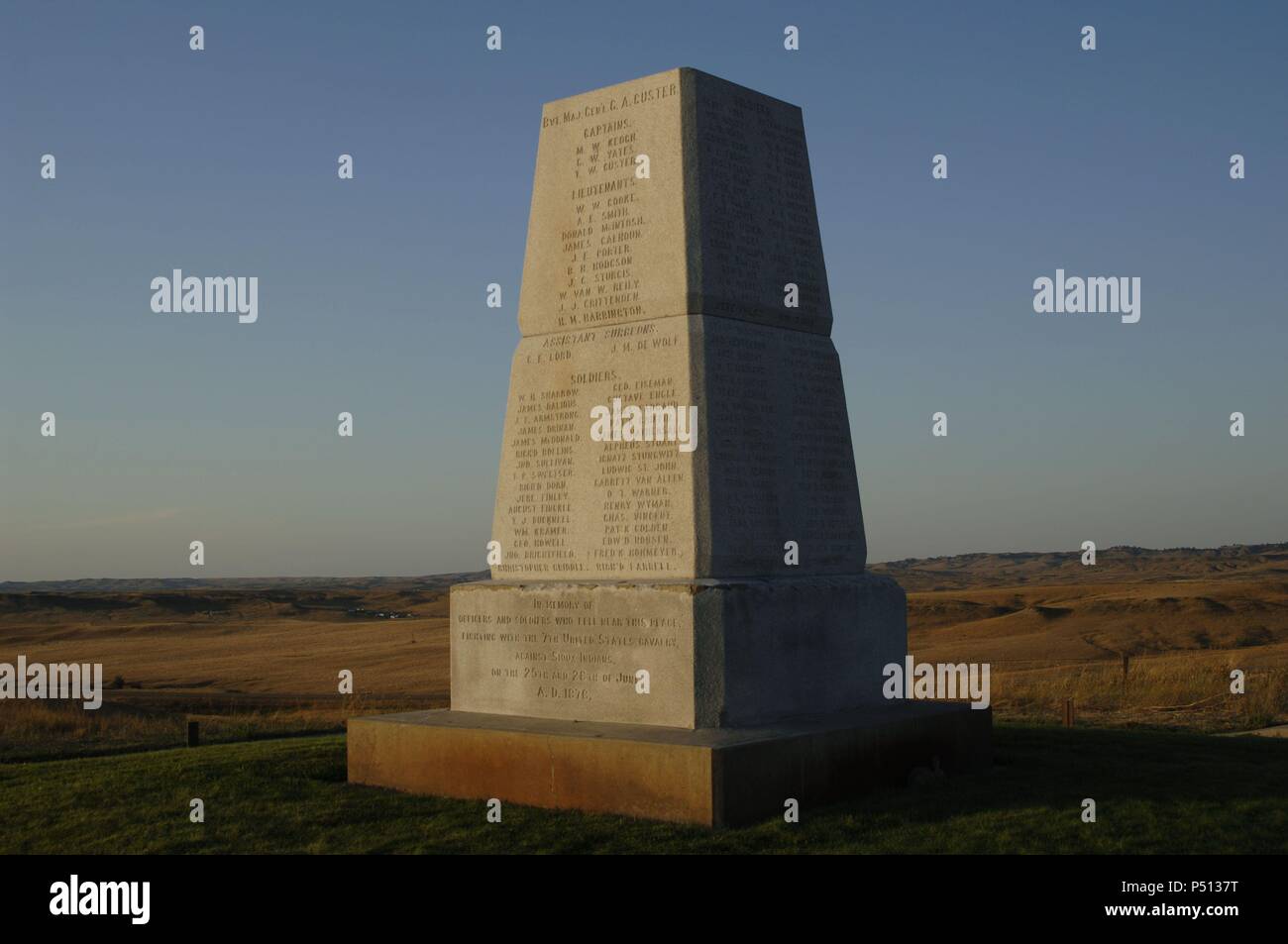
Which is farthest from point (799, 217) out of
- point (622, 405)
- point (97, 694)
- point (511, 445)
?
point (97, 694)

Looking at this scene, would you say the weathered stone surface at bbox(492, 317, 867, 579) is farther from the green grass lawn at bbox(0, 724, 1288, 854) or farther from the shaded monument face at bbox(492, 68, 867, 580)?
the green grass lawn at bbox(0, 724, 1288, 854)

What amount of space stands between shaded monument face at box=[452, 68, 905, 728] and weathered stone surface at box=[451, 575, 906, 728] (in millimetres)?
19

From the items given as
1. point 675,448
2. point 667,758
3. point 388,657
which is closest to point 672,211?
point 675,448

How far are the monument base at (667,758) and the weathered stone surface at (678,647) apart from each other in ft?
0.63

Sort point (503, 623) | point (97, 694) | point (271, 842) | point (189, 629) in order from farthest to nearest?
point (189, 629) < point (97, 694) < point (503, 623) < point (271, 842)

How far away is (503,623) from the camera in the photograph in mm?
11867

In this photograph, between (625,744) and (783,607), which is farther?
(783,607)

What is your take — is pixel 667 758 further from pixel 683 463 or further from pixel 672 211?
pixel 672 211

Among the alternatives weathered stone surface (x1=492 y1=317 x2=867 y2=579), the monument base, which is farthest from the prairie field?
weathered stone surface (x1=492 y1=317 x2=867 y2=579)

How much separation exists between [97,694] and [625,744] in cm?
2172

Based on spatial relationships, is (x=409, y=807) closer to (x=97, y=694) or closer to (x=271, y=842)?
(x=271, y=842)

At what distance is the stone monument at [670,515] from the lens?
413 inches

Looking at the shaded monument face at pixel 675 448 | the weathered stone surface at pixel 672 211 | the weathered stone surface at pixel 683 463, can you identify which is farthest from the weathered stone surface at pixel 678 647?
the weathered stone surface at pixel 672 211

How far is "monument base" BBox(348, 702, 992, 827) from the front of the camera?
972 cm
